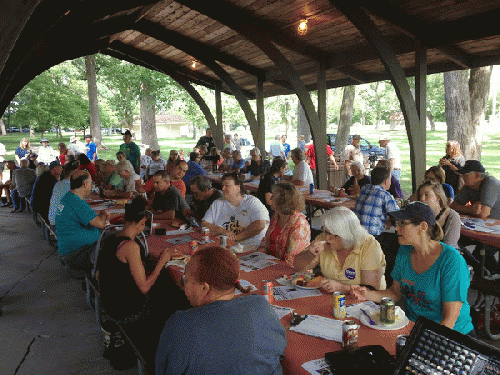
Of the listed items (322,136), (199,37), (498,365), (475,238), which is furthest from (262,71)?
(498,365)

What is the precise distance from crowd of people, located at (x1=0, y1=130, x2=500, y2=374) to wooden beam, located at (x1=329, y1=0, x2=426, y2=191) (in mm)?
651

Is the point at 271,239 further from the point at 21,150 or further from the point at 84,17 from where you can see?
the point at 21,150

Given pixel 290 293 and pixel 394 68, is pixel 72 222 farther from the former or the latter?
pixel 394 68

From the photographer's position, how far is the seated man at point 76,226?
506 centimetres

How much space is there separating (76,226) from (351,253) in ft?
11.2

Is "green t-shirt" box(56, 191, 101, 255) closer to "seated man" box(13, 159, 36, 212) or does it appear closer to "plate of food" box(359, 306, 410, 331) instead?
"plate of food" box(359, 306, 410, 331)

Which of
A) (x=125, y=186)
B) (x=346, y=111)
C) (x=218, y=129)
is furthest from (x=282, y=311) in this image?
(x=346, y=111)

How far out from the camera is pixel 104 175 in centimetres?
921

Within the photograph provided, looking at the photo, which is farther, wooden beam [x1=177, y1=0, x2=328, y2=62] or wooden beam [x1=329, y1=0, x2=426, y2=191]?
wooden beam [x1=177, y1=0, x2=328, y2=62]

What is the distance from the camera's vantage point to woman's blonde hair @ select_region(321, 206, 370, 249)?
326 cm

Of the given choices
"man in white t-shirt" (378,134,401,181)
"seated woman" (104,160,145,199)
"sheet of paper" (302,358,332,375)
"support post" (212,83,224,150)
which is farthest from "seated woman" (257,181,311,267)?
"support post" (212,83,224,150)

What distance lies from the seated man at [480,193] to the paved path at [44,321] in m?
4.57

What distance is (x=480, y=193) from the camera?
5484mm

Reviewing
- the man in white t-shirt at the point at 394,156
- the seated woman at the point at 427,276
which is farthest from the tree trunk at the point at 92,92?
the seated woman at the point at 427,276
